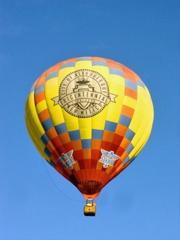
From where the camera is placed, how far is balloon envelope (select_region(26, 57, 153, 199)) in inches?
1700

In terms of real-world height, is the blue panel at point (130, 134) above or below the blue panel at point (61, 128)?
below

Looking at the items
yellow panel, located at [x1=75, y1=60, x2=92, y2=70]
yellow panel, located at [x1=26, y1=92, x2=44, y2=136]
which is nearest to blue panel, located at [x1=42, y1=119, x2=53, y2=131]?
yellow panel, located at [x1=26, y1=92, x2=44, y2=136]

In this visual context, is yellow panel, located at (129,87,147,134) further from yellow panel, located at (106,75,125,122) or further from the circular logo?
the circular logo

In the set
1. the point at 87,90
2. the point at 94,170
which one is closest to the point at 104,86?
the point at 87,90

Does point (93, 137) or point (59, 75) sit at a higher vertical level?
point (59, 75)

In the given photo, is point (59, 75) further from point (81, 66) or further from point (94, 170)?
point (94, 170)

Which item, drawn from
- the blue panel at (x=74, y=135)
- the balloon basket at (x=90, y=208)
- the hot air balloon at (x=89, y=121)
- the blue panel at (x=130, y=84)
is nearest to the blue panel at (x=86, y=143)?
the hot air balloon at (x=89, y=121)

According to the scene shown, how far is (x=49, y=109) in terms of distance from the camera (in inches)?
1726

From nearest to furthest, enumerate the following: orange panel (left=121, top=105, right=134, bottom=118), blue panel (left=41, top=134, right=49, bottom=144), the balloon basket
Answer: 1. the balloon basket
2. orange panel (left=121, top=105, right=134, bottom=118)
3. blue panel (left=41, top=134, right=49, bottom=144)

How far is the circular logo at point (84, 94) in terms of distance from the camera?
4347cm

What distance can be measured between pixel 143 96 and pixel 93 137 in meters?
3.10

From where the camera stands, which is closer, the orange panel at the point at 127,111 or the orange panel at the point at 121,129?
the orange panel at the point at 121,129

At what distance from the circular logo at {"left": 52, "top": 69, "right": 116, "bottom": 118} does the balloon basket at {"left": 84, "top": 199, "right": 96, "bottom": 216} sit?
3462mm

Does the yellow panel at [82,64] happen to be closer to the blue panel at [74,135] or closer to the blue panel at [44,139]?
the blue panel at [74,135]
